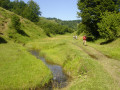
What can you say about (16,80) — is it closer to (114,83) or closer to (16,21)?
(114,83)

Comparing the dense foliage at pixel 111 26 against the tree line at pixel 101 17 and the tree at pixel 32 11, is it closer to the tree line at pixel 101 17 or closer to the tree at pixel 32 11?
the tree line at pixel 101 17

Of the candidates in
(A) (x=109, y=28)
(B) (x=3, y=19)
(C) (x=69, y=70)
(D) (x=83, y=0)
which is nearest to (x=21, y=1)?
(B) (x=3, y=19)

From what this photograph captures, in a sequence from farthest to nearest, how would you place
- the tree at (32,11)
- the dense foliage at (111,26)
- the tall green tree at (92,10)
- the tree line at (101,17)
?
the tree at (32,11), the tall green tree at (92,10), the tree line at (101,17), the dense foliage at (111,26)

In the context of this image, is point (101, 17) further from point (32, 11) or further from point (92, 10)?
point (32, 11)

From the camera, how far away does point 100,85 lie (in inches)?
411

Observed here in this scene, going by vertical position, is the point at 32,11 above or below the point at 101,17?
above

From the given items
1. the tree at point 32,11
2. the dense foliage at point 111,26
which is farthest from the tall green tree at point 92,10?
the tree at point 32,11

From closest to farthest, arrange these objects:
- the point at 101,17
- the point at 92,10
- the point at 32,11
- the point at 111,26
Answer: the point at 111,26 < the point at 101,17 < the point at 92,10 < the point at 32,11

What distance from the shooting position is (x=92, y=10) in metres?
37.7

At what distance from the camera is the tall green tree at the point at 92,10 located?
36625mm

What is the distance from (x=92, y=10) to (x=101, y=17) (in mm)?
4476

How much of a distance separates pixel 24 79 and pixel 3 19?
48.7m

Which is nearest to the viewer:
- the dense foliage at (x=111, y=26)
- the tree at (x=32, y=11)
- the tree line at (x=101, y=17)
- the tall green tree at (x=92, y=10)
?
the dense foliage at (x=111, y=26)

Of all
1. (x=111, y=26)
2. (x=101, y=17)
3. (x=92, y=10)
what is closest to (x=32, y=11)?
(x=92, y=10)
